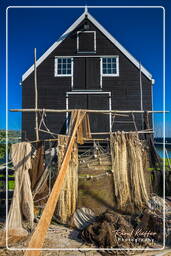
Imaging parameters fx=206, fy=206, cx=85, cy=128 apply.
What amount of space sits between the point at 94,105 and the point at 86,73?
1975 millimetres

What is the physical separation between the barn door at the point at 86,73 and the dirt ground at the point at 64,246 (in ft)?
29.4

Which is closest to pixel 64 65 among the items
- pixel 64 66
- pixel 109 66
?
pixel 64 66

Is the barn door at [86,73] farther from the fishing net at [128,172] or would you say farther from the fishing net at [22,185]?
the fishing net at [22,185]

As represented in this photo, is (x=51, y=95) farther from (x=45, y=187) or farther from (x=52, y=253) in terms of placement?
(x=52, y=253)

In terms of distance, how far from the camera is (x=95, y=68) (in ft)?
40.2

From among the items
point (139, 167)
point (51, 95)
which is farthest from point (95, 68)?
point (139, 167)

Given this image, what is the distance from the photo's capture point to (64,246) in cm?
383

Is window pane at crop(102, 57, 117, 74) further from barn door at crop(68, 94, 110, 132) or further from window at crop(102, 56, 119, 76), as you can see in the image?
barn door at crop(68, 94, 110, 132)

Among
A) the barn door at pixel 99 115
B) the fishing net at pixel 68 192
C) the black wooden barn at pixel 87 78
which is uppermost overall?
the black wooden barn at pixel 87 78

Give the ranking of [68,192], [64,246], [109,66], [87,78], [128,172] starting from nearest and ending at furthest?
[64,246] → [68,192] → [128,172] → [87,78] → [109,66]

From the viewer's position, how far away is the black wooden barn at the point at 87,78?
1215 cm

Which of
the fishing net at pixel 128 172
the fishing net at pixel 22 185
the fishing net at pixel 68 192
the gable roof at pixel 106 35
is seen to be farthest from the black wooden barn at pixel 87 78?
the fishing net at pixel 22 185

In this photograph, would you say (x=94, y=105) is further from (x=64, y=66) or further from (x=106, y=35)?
(x=106, y=35)

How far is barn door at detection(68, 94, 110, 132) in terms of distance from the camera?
12023 millimetres
